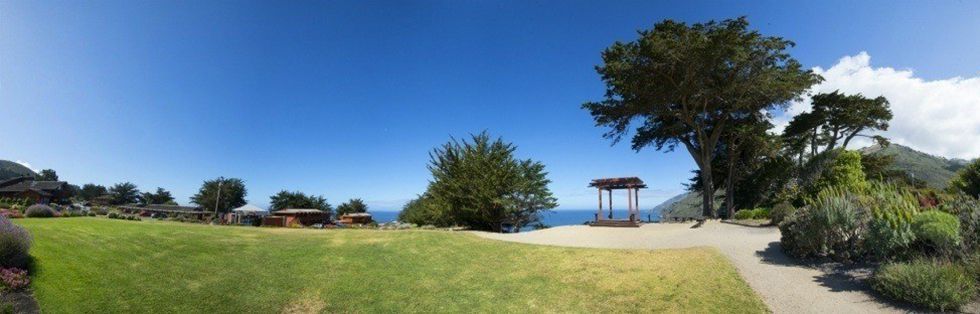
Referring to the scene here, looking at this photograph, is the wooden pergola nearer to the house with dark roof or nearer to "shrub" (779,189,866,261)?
"shrub" (779,189,866,261)

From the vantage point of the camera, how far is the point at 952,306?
7.55 metres

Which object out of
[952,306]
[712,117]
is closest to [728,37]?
[712,117]

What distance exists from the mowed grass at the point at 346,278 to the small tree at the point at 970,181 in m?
22.7

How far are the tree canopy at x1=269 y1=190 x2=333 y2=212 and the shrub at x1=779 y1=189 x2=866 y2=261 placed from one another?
5913cm

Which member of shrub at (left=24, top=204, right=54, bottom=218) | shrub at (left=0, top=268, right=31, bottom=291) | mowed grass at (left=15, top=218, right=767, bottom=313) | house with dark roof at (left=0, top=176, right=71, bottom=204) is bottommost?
mowed grass at (left=15, top=218, right=767, bottom=313)

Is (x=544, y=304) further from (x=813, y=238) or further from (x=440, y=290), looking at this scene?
(x=813, y=238)

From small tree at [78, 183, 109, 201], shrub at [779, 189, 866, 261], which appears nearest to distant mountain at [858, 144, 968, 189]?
shrub at [779, 189, 866, 261]

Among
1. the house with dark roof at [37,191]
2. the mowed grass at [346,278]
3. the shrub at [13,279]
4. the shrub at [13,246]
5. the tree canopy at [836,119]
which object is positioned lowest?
the mowed grass at [346,278]

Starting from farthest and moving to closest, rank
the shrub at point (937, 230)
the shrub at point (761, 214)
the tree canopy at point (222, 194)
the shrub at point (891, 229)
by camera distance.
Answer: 1. the tree canopy at point (222, 194)
2. the shrub at point (761, 214)
3. the shrub at point (891, 229)
4. the shrub at point (937, 230)

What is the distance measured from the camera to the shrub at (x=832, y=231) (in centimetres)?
1129

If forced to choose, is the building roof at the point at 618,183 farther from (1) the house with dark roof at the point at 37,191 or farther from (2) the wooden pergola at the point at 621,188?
(1) the house with dark roof at the point at 37,191

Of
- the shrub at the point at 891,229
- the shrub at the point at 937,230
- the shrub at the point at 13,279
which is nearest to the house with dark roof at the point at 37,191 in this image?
the shrub at the point at 13,279

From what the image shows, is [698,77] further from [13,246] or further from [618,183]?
[13,246]

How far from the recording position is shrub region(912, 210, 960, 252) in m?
9.42
